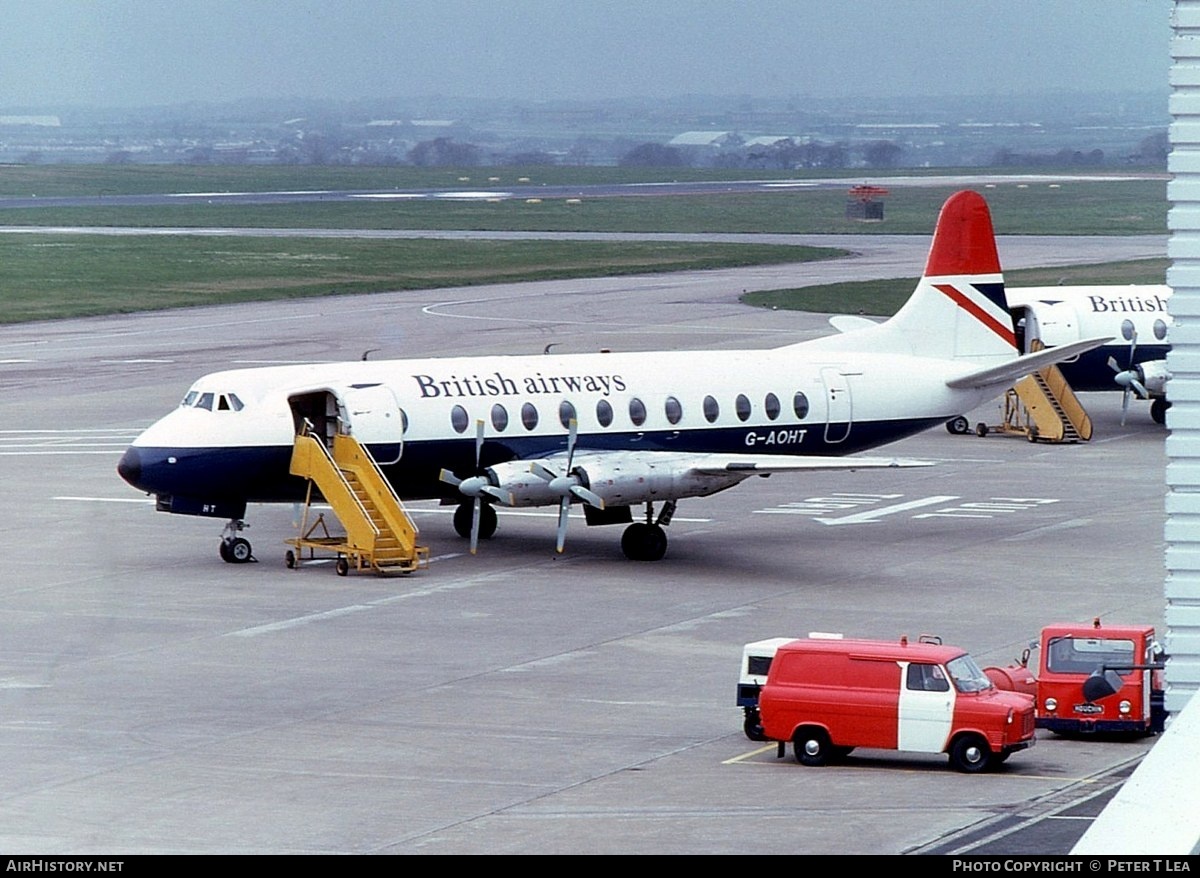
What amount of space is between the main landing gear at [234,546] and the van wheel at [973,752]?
1825cm

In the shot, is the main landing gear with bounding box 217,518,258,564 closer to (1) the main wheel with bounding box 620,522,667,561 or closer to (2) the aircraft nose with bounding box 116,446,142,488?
(2) the aircraft nose with bounding box 116,446,142,488

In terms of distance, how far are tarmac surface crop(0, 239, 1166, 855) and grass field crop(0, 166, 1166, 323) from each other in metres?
41.9

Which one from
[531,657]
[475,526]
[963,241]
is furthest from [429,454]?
[963,241]

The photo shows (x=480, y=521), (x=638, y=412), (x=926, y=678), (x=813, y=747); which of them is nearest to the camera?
(x=926, y=678)

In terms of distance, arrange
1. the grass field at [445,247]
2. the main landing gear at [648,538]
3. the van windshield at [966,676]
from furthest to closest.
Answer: the grass field at [445,247] → the main landing gear at [648,538] → the van windshield at [966,676]

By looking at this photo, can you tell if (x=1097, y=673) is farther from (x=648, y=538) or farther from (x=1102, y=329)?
(x=1102, y=329)

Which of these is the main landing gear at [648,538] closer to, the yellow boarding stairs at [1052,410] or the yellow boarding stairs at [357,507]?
the yellow boarding stairs at [357,507]

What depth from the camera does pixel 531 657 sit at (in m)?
32.1

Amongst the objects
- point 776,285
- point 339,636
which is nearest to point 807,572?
point 339,636

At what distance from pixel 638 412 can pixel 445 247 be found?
89.4 m

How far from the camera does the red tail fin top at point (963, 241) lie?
48.2 meters

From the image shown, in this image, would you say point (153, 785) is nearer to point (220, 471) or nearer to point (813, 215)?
point (220, 471)

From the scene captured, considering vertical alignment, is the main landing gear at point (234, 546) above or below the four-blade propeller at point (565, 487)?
below

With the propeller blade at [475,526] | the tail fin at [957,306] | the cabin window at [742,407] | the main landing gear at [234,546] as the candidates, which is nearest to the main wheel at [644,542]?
the propeller blade at [475,526]
